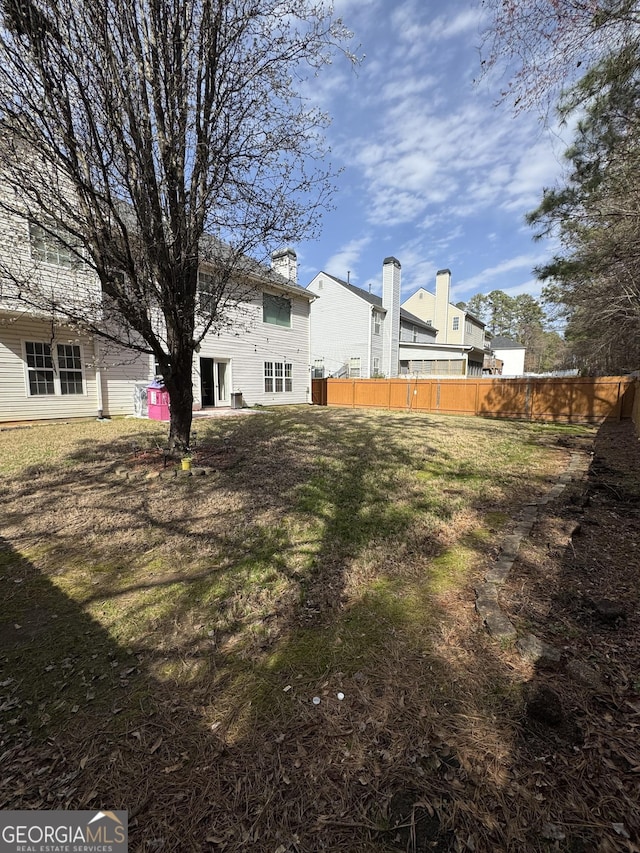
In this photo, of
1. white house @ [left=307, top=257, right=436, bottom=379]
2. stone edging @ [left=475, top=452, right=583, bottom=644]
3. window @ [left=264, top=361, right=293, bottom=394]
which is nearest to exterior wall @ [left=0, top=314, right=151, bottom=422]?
window @ [left=264, top=361, right=293, bottom=394]

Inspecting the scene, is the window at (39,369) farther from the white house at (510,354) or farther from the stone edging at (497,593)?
the white house at (510,354)

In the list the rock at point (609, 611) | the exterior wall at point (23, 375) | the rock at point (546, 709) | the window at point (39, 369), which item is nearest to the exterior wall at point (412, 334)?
the exterior wall at point (23, 375)

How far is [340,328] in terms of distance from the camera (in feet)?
74.1

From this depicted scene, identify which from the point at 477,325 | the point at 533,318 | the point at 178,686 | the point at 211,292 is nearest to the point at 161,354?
the point at 211,292

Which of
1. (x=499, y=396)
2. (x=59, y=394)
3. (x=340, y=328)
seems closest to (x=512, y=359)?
(x=340, y=328)

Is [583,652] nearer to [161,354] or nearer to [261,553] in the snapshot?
[261,553]

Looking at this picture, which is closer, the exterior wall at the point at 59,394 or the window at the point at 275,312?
the exterior wall at the point at 59,394

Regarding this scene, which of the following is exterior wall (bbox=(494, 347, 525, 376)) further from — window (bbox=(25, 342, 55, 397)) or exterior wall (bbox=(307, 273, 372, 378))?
window (bbox=(25, 342, 55, 397))

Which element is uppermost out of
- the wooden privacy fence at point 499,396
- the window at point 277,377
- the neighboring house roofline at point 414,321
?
the neighboring house roofline at point 414,321

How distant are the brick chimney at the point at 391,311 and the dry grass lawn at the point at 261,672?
1975 cm

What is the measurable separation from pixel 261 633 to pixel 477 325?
36.8m

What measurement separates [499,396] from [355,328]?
971 centimetres

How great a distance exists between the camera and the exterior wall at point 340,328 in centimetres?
2175

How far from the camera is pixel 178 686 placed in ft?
6.18
